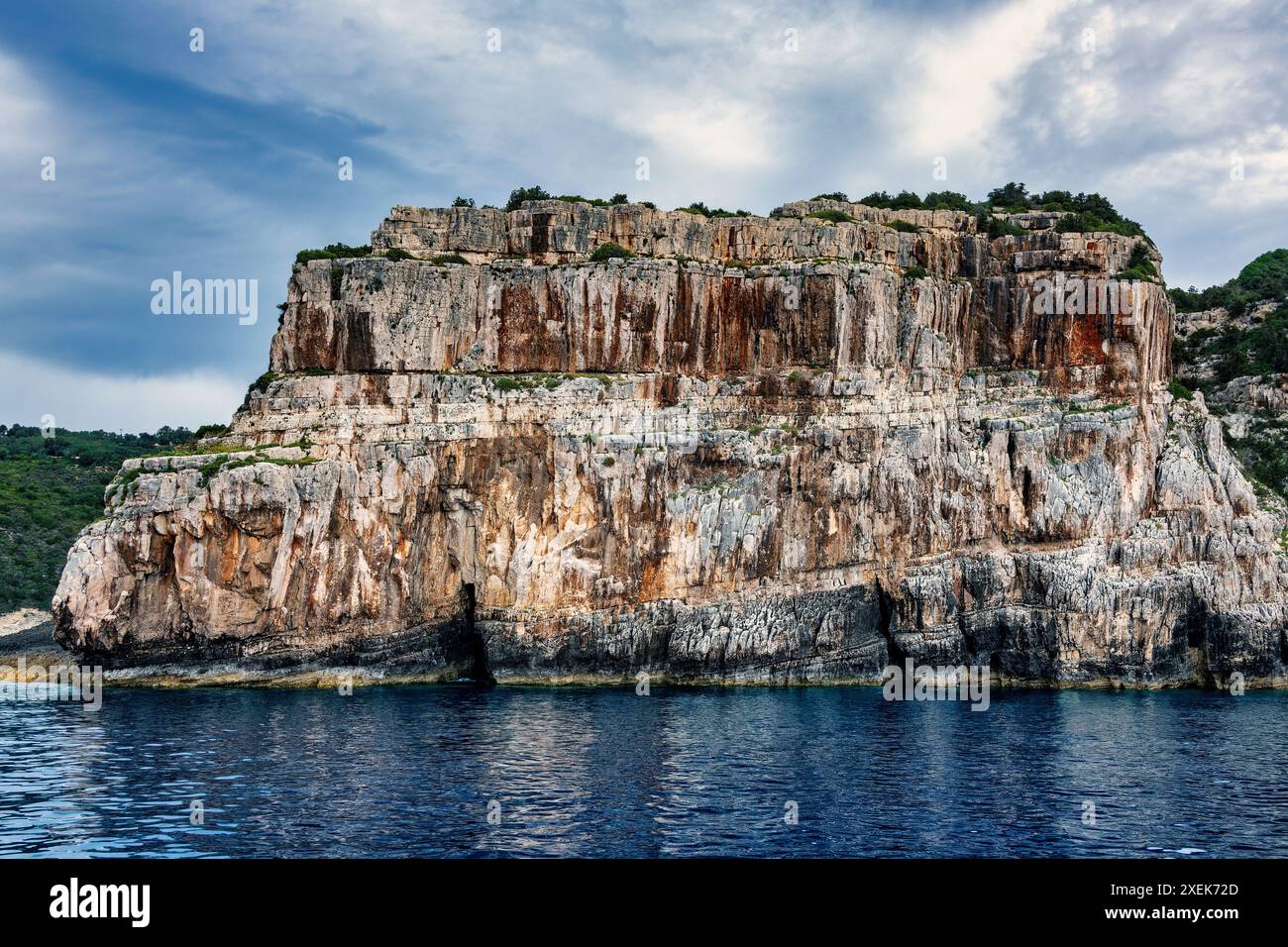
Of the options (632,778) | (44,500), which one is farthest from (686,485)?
(44,500)

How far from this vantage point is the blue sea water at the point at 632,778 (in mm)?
29938

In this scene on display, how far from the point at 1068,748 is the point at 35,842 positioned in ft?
122

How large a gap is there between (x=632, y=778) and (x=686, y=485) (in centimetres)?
3472

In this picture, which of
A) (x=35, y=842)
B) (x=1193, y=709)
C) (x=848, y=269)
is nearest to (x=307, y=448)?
(x=848, y=269)

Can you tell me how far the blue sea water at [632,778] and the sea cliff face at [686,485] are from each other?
9.13 meters

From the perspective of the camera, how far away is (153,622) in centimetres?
6397

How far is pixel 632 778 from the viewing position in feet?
127

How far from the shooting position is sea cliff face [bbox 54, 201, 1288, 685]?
6606 cm

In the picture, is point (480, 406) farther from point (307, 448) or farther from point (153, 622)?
point (153, 622)
